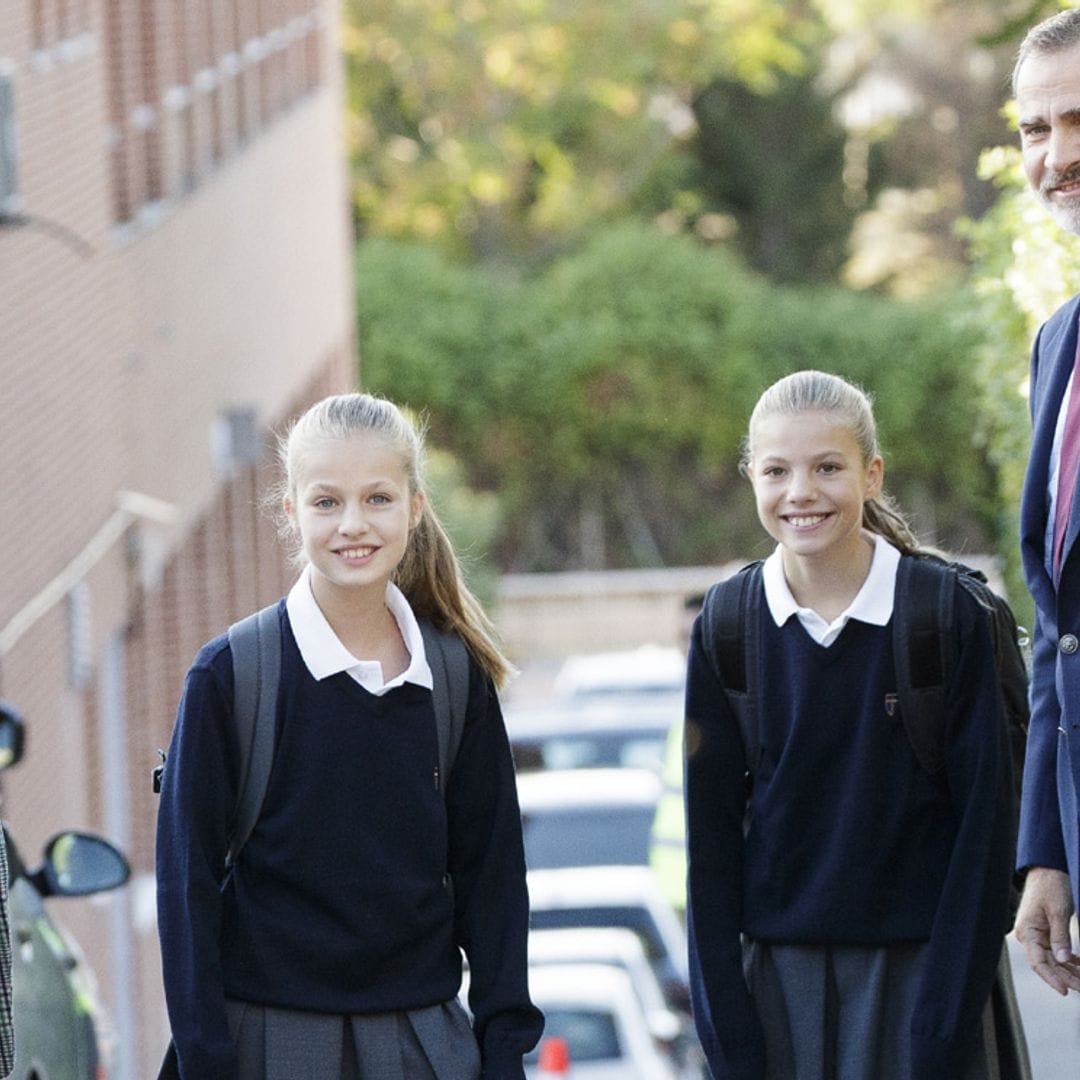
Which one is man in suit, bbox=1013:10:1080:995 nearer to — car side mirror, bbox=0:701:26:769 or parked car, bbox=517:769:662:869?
car side mirror, bbox=0:701:26:769

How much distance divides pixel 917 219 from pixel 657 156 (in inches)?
308

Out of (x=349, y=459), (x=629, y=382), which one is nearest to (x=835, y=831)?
(x=349, y=459)

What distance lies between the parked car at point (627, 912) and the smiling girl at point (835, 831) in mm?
7672

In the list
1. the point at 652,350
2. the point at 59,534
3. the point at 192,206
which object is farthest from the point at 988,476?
the point at 652,350

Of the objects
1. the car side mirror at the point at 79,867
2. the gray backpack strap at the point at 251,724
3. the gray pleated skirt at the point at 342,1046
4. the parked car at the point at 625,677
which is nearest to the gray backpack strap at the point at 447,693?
the gray backpack strap at the point at 251,724

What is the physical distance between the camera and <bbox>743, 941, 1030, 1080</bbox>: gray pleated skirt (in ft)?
14.6

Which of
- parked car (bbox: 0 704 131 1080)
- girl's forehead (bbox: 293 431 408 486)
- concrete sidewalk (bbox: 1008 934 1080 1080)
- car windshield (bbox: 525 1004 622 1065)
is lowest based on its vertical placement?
concrete sidewalk (bbox: 1008 934 1080 1080)

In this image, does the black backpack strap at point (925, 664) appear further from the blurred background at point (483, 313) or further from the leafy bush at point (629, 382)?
the leafy bush at point (629, 382)

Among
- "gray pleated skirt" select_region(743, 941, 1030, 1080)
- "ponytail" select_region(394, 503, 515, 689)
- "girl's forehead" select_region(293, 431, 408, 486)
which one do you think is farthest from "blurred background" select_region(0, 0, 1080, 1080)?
"gray pleated skirt" select_region(743, 941, 1030, 1080)

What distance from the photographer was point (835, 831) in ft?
14.6

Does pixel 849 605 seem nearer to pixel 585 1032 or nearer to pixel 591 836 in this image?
pixel 585 1032

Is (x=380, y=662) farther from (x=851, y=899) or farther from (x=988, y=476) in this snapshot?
(x=988, y=476)

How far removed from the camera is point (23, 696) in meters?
10.3

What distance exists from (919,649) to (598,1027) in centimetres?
635
